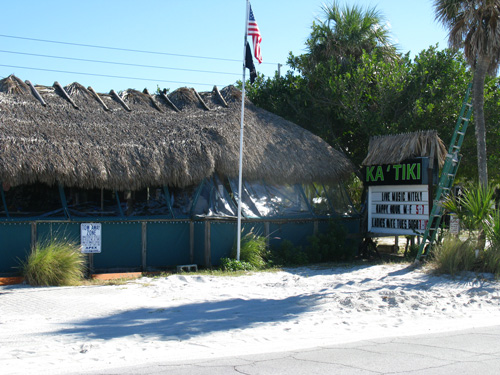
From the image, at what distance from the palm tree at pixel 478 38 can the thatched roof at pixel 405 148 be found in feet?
3.95

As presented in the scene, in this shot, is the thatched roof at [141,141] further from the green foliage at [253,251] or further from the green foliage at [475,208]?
the green foliage at [475,208]

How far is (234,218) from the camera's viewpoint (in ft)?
51.3

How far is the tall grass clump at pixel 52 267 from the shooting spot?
12250 millimetres

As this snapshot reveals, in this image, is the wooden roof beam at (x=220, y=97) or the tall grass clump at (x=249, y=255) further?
the wooden roof beam at (x=220, y=97)

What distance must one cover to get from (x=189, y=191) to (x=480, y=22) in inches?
374

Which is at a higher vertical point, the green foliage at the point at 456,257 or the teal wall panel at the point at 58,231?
the teal wall panel at the point at 58,231

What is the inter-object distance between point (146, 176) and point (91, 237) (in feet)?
7.04

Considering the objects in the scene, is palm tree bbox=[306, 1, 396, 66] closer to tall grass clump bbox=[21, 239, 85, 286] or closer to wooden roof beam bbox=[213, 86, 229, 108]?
wooden roof beam bbox=[213, 86, 229, 108]

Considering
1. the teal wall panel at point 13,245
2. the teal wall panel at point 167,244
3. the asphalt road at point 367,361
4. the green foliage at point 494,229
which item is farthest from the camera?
the teal wall panel at point 167,244

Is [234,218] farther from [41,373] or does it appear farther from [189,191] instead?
[41,373]

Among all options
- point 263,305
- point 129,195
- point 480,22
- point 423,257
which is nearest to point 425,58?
point 480,22

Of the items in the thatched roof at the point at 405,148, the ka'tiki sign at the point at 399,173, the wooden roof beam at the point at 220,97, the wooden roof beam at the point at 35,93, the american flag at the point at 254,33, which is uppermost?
the american flag at the point at 254,33

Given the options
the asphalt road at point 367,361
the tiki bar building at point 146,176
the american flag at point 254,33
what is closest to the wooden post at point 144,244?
the tiki bar building at point 146,176

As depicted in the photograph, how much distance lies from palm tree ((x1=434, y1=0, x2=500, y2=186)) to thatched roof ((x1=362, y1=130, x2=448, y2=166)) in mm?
1203
